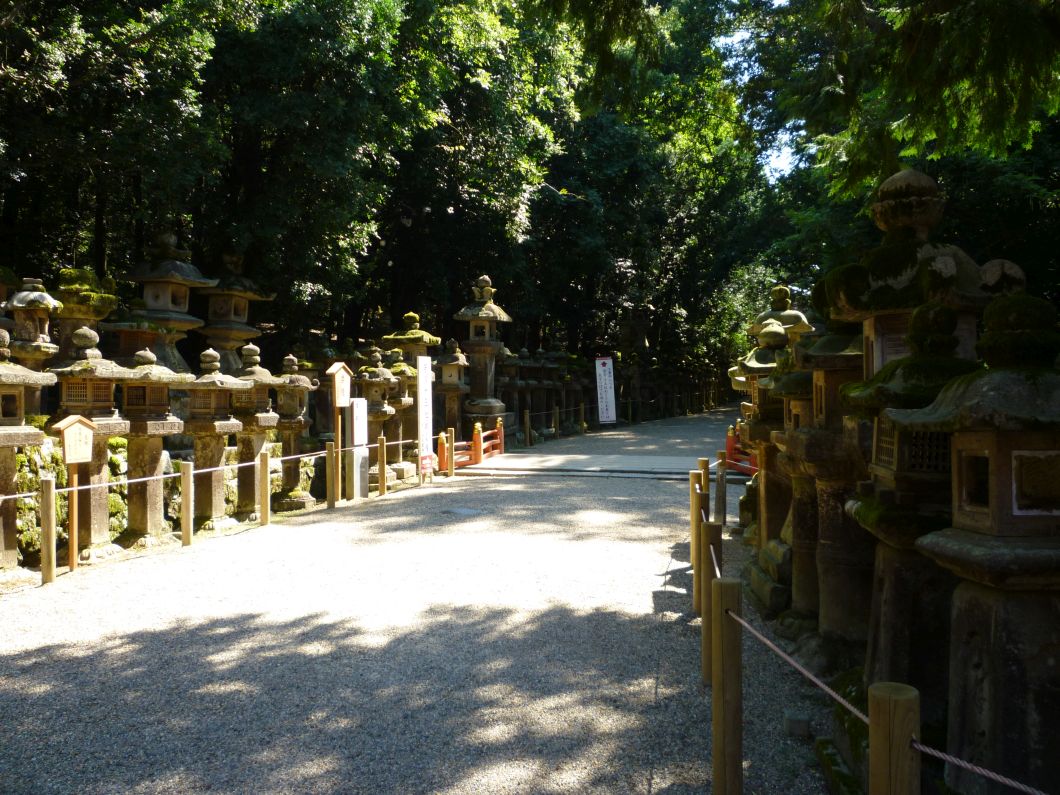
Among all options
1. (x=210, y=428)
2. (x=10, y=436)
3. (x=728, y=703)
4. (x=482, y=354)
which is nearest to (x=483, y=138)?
(x=482, y=354)

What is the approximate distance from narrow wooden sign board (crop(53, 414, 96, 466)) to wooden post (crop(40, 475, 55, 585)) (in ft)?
2.15

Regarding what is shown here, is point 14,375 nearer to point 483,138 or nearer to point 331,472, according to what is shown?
point 331,472

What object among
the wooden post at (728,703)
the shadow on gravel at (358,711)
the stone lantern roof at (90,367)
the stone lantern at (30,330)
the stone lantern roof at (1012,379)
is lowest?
the shadow on gravel at (358,711)

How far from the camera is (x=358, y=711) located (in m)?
4.07

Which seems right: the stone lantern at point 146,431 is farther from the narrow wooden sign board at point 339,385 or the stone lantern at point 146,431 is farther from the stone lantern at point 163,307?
the stone lantern at point 163,307

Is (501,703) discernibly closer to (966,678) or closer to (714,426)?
(966,678)

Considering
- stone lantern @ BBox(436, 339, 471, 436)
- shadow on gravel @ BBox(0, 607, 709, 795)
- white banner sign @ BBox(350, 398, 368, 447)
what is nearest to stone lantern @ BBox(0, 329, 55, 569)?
shadow on gravel @ BBox(0, 607, 709, 795)

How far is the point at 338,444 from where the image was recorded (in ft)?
35.8

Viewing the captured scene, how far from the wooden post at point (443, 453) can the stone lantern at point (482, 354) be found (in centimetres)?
358

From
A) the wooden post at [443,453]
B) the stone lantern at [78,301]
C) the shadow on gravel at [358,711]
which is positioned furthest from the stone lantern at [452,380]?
the shadow on gravel at [358,711]

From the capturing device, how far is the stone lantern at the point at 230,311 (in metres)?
14.5

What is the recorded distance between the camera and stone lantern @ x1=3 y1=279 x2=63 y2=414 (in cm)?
916

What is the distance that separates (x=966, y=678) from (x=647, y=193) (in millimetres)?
24181

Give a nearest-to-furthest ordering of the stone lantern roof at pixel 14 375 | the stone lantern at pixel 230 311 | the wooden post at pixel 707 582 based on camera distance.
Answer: the wooden post at pixel 707 582, the stone lantern roof at pixel 14 375, the stone lantern at pixel 230 311
